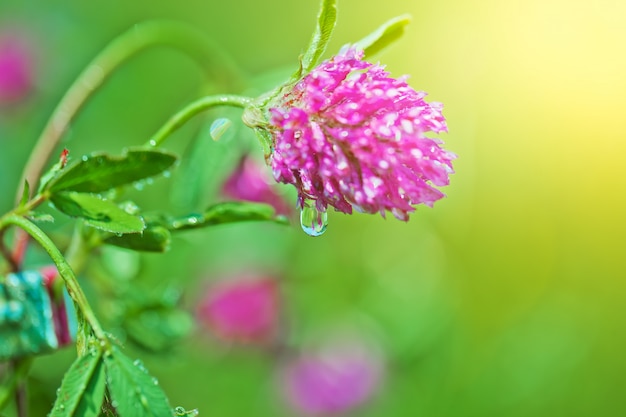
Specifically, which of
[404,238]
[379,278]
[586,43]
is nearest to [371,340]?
[379,278]

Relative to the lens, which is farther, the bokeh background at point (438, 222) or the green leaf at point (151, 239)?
the bokeh background at point (438, 222)

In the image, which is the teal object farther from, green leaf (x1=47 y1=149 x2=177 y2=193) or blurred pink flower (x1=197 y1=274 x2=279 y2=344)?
blurred pink flower (x1=197 y1=274 x2=279 y2=344)

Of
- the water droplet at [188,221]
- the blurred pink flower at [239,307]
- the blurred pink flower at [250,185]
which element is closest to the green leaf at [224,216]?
the water droplet at [188,221]

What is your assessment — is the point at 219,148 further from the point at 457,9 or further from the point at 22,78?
the point at 457,9

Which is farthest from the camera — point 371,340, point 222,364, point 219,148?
point 371,340

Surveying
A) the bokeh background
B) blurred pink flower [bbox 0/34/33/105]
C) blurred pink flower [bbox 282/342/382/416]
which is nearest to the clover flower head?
the bokeh background

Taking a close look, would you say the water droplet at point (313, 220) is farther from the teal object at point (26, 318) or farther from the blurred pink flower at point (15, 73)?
the blurred pink flower at point (15, 73)

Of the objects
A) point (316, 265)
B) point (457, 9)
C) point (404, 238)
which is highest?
point (457, 9)
